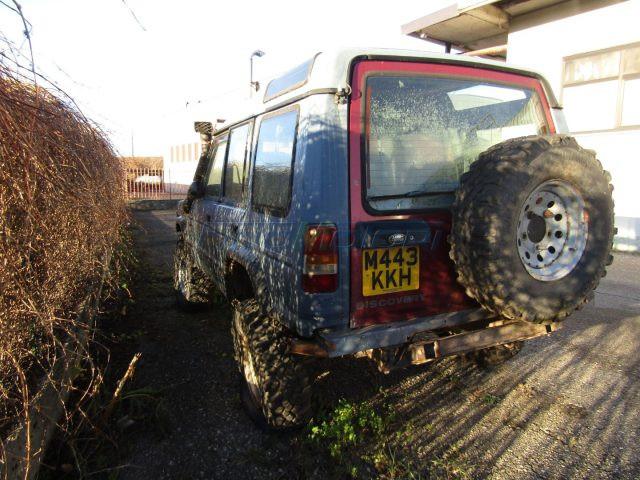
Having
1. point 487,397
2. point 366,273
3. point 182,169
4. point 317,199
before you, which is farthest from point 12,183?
point 182,169

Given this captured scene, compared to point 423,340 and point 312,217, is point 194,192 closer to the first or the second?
point 312,217

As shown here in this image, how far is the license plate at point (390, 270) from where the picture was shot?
225cm

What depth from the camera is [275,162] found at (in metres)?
2.66

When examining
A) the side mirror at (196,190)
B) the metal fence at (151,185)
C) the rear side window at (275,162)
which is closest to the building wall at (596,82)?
the side mirror at (196,190)

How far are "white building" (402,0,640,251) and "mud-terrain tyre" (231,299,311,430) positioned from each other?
7421 millimetres

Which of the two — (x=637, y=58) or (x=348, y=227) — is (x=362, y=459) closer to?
(x=348, y=227)

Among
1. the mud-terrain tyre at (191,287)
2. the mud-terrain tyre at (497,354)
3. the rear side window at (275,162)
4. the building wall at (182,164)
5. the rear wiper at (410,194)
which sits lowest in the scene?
the mud-terrain tyre at (497,354)

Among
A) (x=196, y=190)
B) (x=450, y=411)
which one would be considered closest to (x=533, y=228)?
(x=450, y=411)

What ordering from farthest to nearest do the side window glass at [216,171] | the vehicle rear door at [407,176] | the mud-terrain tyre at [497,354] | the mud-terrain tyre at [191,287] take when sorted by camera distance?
1. the mud-terrain tyre at [191,287]
2. the side window glass at [216,171]
3. the mud-terrain tyre at [497,354]
4. the vehicle rear door at [407,176]

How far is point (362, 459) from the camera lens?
7.81ft

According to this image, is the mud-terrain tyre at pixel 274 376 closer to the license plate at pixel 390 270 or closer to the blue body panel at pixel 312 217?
the blue body panel at pixel 312 217

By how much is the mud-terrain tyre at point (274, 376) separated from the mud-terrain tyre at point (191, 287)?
2.13m

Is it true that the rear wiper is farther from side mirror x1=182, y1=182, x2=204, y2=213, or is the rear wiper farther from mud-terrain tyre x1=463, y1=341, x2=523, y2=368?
side mirror x1=182, y1=182, x2=204, y2=213

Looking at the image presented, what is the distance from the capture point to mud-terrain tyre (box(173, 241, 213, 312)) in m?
4.71
